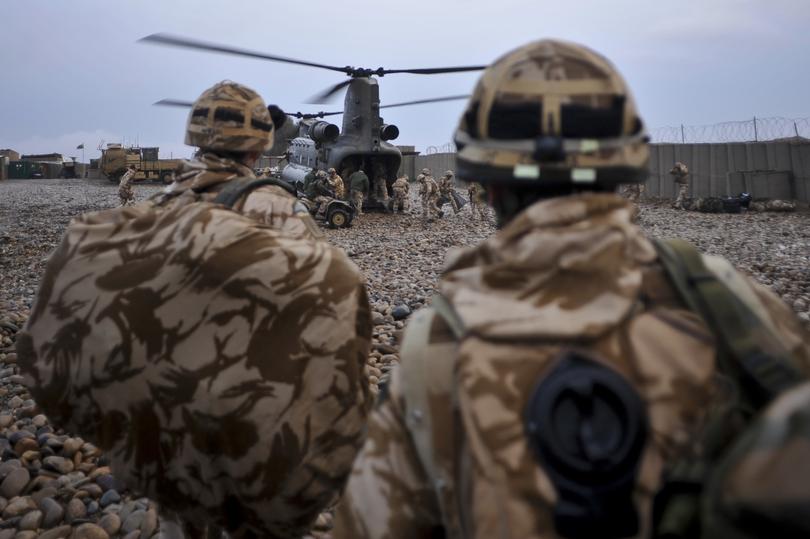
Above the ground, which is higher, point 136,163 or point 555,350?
point 136,163

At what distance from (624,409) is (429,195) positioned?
1749 cm

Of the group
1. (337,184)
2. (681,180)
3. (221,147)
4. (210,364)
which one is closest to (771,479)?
(210,364)

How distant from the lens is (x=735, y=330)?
1222 mm

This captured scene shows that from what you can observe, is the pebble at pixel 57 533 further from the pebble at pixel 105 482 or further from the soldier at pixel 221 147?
the soldier at pixel 221 147

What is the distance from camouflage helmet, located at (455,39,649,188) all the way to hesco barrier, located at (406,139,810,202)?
1920cm

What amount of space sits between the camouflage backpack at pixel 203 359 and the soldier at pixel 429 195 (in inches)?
624

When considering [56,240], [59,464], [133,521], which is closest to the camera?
[133,521]

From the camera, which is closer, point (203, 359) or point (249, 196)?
point (203, 359)

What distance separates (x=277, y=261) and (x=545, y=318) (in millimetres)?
1324

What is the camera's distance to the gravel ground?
3689 mm

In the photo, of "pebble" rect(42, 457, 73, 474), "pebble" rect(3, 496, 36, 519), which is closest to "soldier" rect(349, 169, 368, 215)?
"pebble" rect(42, 457, 73, 474)

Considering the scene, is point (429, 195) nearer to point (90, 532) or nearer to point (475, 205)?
point (475, 205)

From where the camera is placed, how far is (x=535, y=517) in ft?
3.60

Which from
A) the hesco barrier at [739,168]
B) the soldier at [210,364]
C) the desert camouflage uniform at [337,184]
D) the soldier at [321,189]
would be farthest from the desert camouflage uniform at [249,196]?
the hesco barrier at [739,168]
